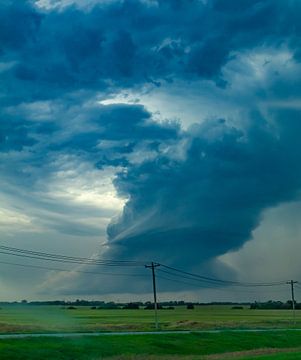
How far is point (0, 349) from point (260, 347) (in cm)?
3434

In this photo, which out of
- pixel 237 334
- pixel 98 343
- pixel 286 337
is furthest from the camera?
pixel 286 337

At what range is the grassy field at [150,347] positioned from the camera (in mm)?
49812

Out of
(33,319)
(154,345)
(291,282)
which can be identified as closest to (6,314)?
(33,319)

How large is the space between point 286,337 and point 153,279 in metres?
28.0

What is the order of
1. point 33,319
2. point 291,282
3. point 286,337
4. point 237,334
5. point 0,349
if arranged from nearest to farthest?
point 0,349
point 237,334
point 286,337
point 33,319
point 291,282

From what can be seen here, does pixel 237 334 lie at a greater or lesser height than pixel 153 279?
lesser

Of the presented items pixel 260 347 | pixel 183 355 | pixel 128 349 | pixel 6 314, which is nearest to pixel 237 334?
Answer: pixel 260 347

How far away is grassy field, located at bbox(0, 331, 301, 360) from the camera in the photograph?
49.8 metres

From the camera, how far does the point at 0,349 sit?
4778cm

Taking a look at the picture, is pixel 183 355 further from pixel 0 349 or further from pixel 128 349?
pixel 0 349

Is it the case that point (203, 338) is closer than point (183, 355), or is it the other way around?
point (183, 355)

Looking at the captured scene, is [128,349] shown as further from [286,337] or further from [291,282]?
[291,282]

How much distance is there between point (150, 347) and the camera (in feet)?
195

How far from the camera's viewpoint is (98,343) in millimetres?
56469
